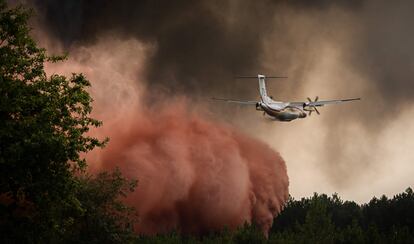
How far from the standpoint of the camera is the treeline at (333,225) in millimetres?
103438

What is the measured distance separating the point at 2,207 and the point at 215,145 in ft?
210

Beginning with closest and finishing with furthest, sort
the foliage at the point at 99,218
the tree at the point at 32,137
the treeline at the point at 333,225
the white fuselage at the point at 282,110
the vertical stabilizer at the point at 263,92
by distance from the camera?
the tree at the point at 32,137 < the foliage at the point at 99,218 < the white fuselage at the point at 282,110 < the vertical stabilizer at the point at 263,92 < the treeline at the point at 333,225

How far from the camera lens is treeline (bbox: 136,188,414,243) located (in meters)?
103

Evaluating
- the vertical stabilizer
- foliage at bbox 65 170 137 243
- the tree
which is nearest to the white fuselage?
the vertical stabilizer

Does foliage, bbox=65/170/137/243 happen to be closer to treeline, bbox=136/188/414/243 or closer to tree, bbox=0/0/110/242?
tree, bbox=0/0/110/242

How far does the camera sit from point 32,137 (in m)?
43.1

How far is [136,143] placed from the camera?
103312mm

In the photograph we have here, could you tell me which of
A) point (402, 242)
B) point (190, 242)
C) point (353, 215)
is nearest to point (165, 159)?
point (190, 242)

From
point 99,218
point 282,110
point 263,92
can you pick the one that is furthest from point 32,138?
point 263,92

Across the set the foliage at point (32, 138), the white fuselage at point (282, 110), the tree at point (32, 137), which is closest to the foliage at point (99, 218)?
the foliage at point (32, 138)

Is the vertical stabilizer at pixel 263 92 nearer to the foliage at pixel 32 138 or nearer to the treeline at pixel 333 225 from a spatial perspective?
the treeline at pixel 333 225

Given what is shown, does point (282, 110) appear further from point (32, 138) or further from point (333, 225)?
point (333, 225)

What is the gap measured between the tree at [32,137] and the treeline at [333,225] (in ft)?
138

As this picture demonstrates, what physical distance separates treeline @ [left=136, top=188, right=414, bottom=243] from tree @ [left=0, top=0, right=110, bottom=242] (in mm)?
42088
